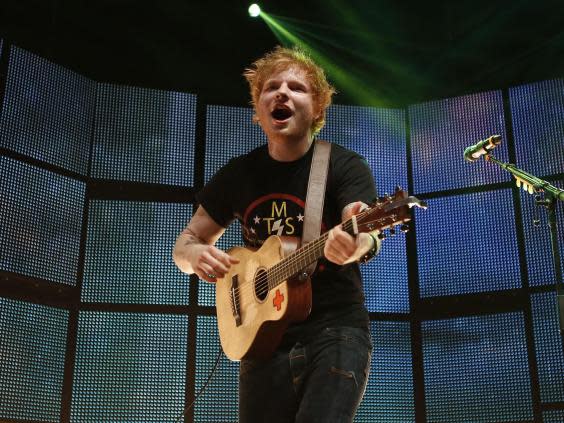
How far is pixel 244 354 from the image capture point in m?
3.06

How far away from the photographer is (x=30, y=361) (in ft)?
20.1

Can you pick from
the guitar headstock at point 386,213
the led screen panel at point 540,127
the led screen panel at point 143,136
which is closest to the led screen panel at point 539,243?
the led screen panel at point 540,127

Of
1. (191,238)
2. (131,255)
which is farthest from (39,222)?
(191,238)

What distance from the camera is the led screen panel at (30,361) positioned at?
598cm

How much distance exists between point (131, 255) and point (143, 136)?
1.20 m

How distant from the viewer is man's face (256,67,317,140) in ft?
10.9

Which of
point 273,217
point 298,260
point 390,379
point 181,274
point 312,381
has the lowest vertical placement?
point 312,381

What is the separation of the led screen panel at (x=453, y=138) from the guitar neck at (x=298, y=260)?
4601 millimetres

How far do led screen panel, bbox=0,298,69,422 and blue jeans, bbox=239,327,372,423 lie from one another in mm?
3561

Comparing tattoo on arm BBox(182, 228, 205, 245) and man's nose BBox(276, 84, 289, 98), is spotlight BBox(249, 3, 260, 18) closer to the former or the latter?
man's nose BBox(276, 84, 289, 98)

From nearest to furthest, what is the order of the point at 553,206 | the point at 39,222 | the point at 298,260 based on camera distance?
the point at 298,260 → the point at 553,206 → the point at 39,222

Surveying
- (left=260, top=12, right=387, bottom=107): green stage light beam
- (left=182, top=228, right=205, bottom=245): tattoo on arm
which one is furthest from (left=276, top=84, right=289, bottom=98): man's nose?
(left=260, top=12, right=387, bottom=107): green stage light beam

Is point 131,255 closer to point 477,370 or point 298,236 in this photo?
point 477,370

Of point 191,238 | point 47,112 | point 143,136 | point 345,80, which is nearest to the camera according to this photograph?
point 191,238
